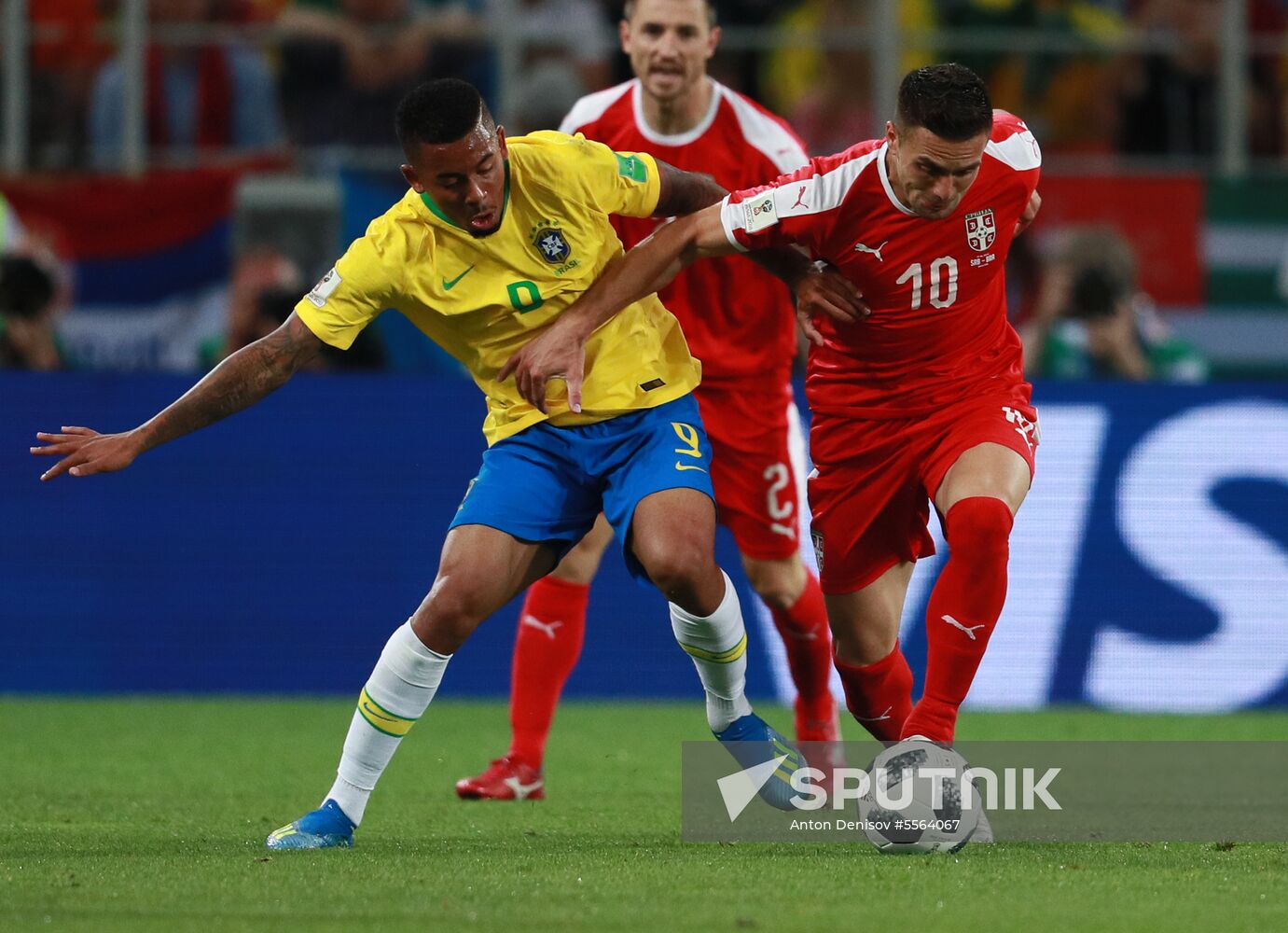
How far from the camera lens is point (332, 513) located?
31.3 ft

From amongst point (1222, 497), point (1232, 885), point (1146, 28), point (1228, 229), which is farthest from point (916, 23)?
point (1232, 885)

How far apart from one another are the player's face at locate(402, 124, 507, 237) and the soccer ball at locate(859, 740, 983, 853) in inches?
71.4

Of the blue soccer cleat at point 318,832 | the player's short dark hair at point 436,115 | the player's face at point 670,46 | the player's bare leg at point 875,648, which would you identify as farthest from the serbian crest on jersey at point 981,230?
the blue soccer cleat at point 318,832

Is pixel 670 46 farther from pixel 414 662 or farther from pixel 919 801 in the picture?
pixel 919 801

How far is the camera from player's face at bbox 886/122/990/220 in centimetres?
519

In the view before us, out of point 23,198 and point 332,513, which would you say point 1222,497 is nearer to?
point 332,513

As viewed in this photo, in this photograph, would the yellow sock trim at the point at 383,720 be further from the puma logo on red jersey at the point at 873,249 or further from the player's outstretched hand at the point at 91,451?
the puma logo on red jersey at the point at 873,249

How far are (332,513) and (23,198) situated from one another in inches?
123

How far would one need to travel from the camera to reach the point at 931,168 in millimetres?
5230

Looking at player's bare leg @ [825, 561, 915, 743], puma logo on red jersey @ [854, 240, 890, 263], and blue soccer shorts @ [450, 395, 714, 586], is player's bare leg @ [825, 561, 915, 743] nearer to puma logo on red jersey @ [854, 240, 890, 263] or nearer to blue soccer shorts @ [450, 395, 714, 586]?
blue soccer shorts @ [450, 395, 714, 586]

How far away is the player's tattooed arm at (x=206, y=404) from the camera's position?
5168mm

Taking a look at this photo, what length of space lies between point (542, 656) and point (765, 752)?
4.35 feet

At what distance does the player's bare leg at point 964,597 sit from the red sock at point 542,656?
6.05 feet

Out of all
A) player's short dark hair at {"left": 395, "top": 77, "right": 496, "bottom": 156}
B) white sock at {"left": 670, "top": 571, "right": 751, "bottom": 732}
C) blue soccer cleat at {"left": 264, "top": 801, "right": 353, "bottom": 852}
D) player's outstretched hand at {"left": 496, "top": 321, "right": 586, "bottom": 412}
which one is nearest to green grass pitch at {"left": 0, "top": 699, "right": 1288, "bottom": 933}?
blue soccer cleat at {"left": 264, "top": 801, "right": 353, "bottom": 852}
